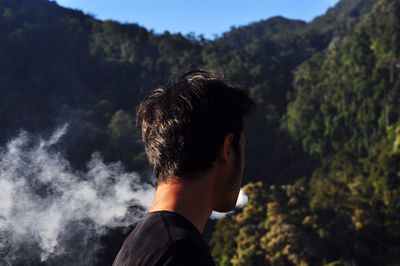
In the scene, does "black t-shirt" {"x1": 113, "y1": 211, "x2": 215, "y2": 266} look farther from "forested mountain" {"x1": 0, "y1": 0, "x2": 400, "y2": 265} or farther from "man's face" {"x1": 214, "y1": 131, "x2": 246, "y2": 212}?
"forested mountain" {"x1": 0, "y1": 0, "x2": 400, "y2": 265}

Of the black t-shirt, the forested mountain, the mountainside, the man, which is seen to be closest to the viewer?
the black t-shirt

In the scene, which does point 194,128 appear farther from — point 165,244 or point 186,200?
point 165,244

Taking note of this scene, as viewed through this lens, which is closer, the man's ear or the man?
the man

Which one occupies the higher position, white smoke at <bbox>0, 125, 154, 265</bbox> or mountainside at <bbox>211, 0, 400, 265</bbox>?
white smoke at <bbox>0, 125, 154, 265</bbox>

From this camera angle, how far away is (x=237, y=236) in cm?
3381

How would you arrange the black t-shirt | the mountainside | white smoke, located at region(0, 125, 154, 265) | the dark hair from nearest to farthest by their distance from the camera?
the black t-shirt < the dark hair < white smoke, located at region(0, 125, 154, 265) < the mountainside

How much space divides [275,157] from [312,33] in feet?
141

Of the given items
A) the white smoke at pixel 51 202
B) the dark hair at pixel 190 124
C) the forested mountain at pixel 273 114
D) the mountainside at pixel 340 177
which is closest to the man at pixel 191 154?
the dark hair at pixel 190 124

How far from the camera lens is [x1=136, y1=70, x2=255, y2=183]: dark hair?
7.03 feet

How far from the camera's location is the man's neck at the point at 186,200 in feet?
6.84

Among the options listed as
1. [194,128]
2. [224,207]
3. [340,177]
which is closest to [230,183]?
[224,207]

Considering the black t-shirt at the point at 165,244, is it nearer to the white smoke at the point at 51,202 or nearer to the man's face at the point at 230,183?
the man's face at the point at 230,183

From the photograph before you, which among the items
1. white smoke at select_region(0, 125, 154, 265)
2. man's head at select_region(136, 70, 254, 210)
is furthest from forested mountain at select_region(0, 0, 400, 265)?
man's head at select_region(136, 70, 254, 210)

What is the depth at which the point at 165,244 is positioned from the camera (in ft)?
6.18
